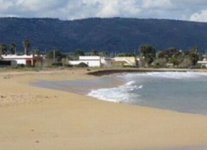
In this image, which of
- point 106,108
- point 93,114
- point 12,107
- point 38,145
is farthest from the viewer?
point 106,108

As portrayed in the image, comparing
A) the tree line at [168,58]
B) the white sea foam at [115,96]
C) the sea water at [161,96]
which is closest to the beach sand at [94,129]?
the sea water at [161,96]

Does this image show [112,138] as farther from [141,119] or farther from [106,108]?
[106,108]

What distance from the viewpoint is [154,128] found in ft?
45.9

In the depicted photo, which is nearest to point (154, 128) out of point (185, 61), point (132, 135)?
point (132, 135)

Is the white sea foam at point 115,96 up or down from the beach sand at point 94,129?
down

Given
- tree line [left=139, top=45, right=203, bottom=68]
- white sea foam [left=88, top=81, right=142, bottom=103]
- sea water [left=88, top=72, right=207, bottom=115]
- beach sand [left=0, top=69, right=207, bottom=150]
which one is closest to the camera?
beach sand [left=0, top=69, right=207, bottom=150]

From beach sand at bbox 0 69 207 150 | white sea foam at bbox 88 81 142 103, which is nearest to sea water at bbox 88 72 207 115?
white sea foam at bbox 88 81 142 103

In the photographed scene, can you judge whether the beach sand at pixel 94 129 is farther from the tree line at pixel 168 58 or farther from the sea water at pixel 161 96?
the tree line at pixel 168 58

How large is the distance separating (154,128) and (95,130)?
1.61 metres

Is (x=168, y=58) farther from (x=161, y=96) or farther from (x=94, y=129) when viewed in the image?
(x=94, y=129)

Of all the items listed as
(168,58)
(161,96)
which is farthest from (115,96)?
(168,58)

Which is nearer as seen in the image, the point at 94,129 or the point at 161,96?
the point at 94,129

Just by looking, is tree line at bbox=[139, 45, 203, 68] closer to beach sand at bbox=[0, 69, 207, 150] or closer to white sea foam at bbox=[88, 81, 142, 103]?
white sea foam at bbox=[88, 81, 142, 103]

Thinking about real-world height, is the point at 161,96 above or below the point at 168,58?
above
